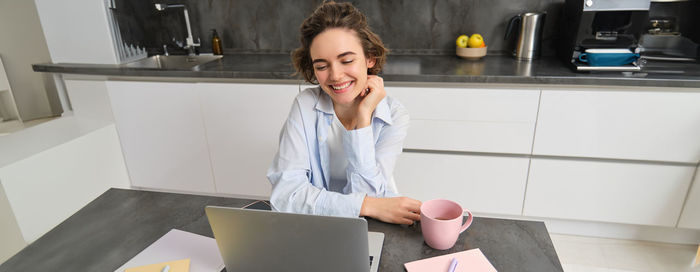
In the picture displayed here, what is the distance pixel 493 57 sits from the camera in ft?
7.72

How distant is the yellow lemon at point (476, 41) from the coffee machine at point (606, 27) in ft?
1.48

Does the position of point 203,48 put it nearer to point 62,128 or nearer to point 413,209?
point 62,128

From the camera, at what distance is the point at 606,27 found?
1930 mm

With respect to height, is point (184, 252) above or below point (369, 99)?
below

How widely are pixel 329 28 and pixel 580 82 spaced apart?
126 cm

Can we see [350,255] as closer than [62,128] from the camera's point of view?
Yes

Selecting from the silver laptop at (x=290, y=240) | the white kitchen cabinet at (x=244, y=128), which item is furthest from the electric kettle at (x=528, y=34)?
the silver laptop at (x=290, y=240)

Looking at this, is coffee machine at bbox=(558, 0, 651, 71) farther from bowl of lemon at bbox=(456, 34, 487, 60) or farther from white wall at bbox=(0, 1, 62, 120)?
white wall at bbox=(0, 1, 62, 120)

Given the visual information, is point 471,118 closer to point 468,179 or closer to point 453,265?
point 468,179

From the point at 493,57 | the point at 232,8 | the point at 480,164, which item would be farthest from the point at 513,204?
the point at 232,8

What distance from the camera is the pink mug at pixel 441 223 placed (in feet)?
2.62

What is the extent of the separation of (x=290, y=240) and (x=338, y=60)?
574mm

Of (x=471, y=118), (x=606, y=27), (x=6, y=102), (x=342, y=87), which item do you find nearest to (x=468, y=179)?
(x=471, y=118)

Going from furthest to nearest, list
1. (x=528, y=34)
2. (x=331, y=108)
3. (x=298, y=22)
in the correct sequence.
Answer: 1. (x=298, y=22)
2. (x=528, y=34)
3. (x=331, y=108)
